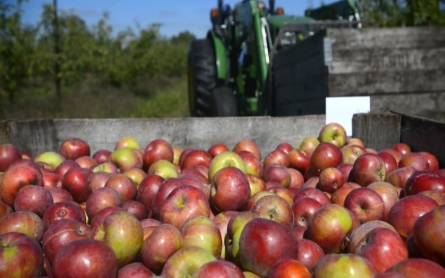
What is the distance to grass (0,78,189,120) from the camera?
14430 mm

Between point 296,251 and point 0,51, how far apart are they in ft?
49.8

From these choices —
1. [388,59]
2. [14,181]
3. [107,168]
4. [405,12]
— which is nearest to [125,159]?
[107,168]

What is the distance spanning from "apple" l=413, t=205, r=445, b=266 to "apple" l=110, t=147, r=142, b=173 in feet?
7.09

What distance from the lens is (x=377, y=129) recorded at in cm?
373

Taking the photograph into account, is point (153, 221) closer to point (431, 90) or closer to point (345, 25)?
point (431, 90)

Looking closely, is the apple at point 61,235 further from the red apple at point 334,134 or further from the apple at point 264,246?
the red apple at point 334,134

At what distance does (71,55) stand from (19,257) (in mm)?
20253

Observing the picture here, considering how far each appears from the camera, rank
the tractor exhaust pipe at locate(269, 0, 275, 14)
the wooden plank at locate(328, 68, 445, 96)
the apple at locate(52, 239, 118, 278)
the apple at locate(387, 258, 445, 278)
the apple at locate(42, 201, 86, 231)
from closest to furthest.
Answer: the apple at locate(387, 258, 445, 278)
the apple at locate(52, 239, 118, 278)
the apple at locate(42, 201, 86, 231)
the wooden plank at locate(328, 68, 445, 96)
the tractor exhaust pipe at locate(269, 0, 275, 14)

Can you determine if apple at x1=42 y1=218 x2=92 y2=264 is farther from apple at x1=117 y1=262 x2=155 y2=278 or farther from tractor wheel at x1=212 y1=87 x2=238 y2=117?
tractor wheel at x1=212 y1=87 x2=238 y2=117

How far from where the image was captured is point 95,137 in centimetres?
387

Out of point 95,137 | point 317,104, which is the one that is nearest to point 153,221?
point 95,137

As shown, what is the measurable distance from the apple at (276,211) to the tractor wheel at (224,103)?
4481mm

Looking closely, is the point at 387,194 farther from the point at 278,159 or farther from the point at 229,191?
the point at 278,159

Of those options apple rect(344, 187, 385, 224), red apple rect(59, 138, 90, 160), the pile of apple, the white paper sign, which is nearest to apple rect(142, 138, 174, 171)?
the pile of apple
